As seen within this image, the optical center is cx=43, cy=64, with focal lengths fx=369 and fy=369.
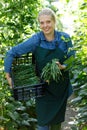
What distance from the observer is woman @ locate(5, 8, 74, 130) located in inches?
132

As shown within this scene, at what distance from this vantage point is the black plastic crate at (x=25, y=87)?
3.24 metres

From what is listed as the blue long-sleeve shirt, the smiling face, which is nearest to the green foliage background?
the blue long-sleeve shirt

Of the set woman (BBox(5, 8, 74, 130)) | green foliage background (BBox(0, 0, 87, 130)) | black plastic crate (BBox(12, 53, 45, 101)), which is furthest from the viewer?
green foliage background (BBox(0, 0, 87, 130))

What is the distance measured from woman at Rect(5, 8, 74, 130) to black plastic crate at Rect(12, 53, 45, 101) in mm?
97

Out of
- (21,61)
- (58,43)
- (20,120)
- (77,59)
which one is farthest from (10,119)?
(77,59)

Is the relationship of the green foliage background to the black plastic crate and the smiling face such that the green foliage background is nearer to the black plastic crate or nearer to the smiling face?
the black plastic crate

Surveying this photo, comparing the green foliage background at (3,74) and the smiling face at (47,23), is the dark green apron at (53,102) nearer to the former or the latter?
the green foliage background at (3,74)

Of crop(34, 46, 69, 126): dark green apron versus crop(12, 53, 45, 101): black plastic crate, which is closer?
crop(12, 53, 45, 101): black plastic crate

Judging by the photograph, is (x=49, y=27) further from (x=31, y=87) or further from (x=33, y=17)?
(x=33, y=17)

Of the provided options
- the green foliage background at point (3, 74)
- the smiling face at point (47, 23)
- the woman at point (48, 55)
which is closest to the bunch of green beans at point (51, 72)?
the woman at point (48, 55)

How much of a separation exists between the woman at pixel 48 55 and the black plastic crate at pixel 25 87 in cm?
10

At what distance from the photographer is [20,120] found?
4.09 m

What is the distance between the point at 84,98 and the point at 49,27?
725mm

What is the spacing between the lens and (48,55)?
11.2 feet
